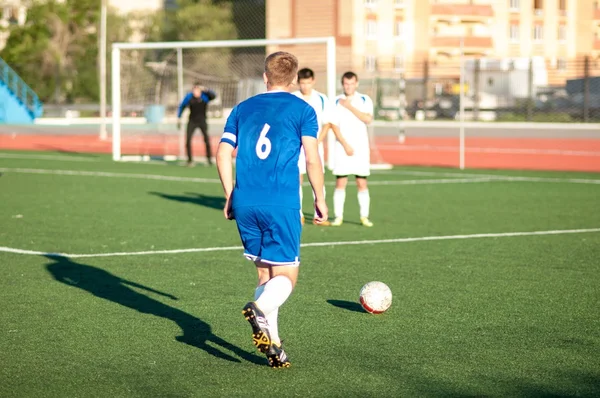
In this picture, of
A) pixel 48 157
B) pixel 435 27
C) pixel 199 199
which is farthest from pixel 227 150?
pixel 435 27

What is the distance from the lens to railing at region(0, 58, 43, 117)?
46.3 meters

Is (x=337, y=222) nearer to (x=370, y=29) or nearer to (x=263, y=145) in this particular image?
(x=263, y=145)

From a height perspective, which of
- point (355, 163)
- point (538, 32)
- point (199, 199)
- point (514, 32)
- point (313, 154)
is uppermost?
point (514, 32)

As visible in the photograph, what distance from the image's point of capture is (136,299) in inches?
338

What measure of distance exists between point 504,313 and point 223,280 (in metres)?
2.81

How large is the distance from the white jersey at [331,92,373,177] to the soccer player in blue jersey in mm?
7545

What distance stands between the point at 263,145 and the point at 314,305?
99.1 inches

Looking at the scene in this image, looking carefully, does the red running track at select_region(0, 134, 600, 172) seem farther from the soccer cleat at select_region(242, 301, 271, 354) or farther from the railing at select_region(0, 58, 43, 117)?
the soccer cleat at select_region(242, 301, 271, 354)

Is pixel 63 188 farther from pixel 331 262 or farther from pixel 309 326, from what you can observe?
pixel 309 326

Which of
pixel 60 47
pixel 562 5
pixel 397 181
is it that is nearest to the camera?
pixel 397 181

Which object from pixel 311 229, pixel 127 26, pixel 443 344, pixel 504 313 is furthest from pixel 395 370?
pixel 127 26

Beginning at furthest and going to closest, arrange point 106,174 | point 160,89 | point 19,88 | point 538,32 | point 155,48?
1. point 538,32
2. point 19,88
3. point 160,89
4. point 155,48
5. point 106,174

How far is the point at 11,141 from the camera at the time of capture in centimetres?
3741

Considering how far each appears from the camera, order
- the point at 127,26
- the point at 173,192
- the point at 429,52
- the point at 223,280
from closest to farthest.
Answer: the point at 223,280 < the point at 173,192 < the point at 127,26 < the point at 429,52
